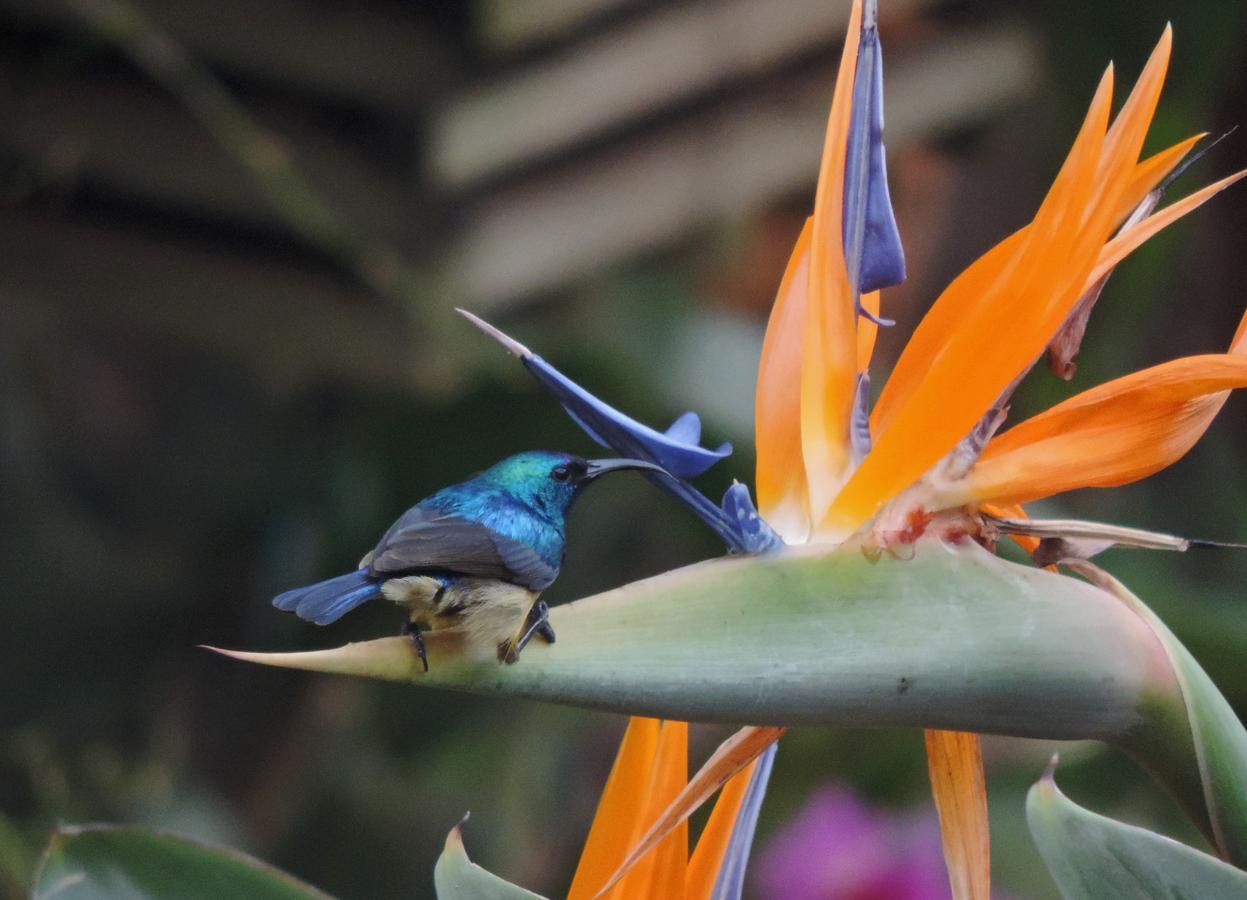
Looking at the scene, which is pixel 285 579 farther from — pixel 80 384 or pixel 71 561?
pixel 80 384

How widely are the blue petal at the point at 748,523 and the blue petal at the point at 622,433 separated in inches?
0.4

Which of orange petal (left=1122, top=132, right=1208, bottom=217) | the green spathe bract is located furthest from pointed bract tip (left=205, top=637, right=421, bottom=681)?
orange petal (left=1122, top=132, right=1208, bottom=217)

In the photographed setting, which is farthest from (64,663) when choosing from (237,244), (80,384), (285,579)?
(80,384)

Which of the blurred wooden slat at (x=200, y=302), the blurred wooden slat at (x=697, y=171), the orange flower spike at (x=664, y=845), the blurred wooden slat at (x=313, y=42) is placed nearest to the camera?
the orange flower spike at (x=664, y=845)

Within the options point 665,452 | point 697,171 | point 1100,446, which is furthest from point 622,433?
point 697,171

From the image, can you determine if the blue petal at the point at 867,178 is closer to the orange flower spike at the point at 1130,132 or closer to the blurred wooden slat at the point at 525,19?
the orange flower spike at the point at 1130,132

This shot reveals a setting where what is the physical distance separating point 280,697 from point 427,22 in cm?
66

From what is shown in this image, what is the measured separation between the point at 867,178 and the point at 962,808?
150mm

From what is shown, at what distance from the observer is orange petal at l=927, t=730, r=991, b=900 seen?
331mm

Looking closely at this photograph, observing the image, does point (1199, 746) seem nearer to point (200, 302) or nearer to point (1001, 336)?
point (1001, 336)

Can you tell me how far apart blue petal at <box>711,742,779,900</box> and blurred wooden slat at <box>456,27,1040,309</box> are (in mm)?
921

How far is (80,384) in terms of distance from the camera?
1873 millimetres

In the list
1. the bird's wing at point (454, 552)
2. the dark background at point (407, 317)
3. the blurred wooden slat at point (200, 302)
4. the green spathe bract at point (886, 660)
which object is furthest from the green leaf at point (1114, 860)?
the blurred wooden slat at point (200, 302)

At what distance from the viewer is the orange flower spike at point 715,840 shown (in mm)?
360
